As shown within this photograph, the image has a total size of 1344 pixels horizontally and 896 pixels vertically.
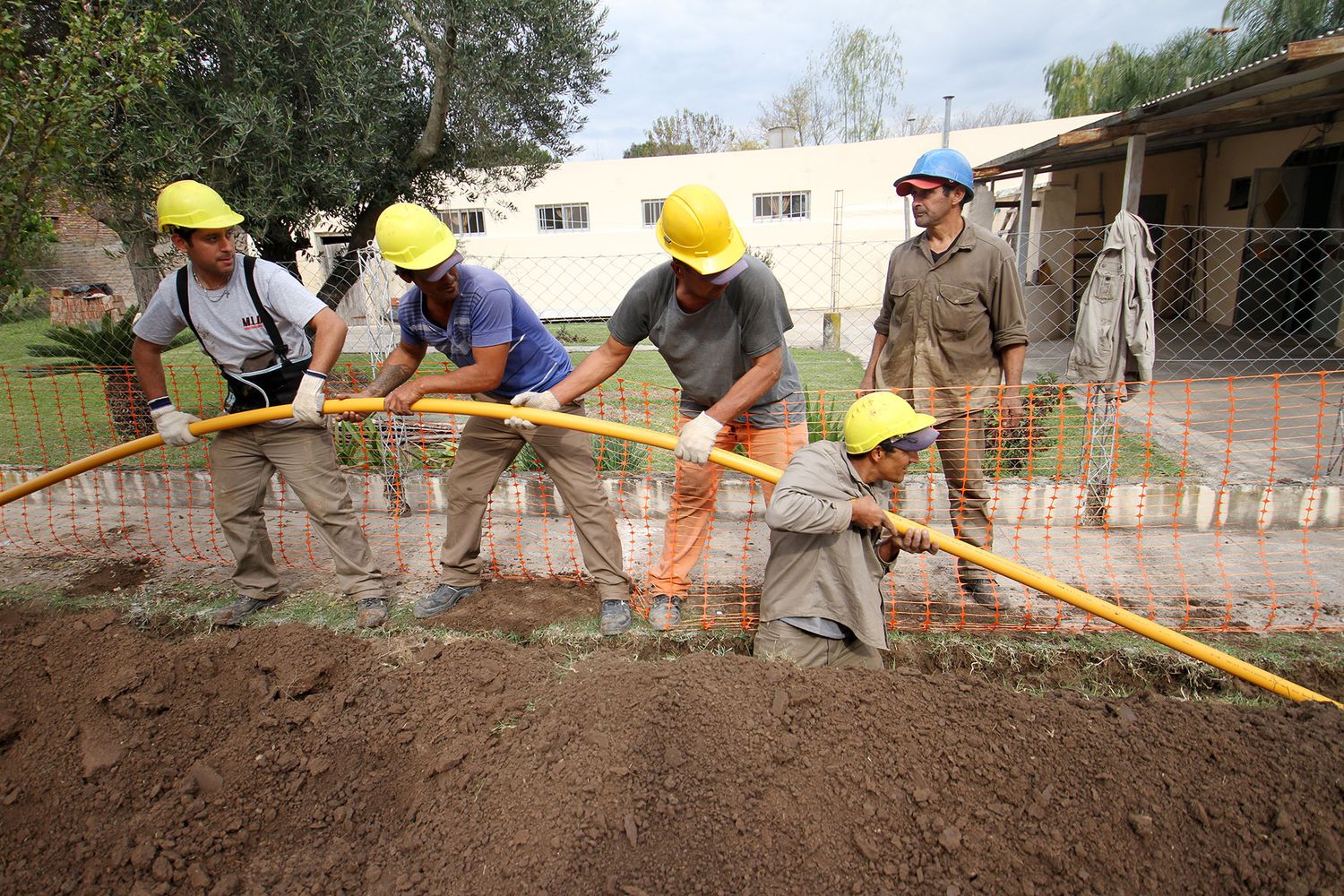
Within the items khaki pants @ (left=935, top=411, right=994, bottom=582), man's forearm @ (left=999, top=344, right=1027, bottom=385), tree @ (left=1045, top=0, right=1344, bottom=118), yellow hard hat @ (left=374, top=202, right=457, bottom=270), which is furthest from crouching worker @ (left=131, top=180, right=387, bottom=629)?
tree @ (left=1045, top=0, right=1344, bottom=118)

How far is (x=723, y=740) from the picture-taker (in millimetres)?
2293

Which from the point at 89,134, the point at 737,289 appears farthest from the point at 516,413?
the point at 89,134

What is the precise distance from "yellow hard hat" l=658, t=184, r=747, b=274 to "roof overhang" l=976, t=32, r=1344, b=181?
459cm

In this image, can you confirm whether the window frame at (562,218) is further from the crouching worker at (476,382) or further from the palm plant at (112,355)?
the crouching worker at (476,382)

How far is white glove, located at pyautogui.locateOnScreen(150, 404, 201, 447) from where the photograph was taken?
3.50 metres

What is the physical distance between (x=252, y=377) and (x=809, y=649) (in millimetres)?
2709

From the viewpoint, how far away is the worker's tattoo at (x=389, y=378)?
354cm

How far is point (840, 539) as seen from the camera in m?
2.86

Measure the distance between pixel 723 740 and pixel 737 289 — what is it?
1.66m

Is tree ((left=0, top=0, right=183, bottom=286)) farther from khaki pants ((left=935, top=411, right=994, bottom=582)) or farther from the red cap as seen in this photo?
khaki pants ((left=935, top=411, right=994, bottom=582))

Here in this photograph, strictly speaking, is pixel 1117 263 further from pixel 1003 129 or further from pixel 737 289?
pixel 1003 129

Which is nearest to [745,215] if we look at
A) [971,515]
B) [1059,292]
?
[1059,292]

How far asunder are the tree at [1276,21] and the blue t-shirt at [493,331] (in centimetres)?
2232

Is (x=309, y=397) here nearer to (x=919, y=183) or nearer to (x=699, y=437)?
(x=699, y=437)
